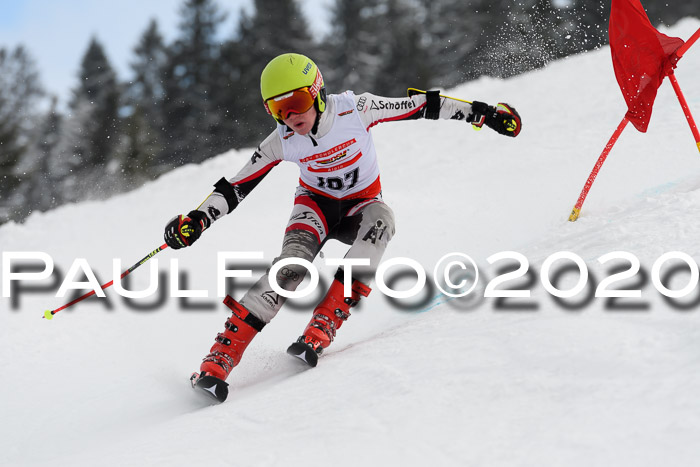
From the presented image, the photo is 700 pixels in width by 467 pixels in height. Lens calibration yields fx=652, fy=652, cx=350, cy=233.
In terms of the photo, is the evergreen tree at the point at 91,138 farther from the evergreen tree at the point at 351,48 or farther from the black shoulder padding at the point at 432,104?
the black shoulder padding at the point at 432,104

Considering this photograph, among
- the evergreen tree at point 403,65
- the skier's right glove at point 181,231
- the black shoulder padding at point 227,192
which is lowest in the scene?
the skier's right glove at point 181,231

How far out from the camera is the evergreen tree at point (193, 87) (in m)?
29.7

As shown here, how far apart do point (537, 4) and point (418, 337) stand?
25279 millimetres

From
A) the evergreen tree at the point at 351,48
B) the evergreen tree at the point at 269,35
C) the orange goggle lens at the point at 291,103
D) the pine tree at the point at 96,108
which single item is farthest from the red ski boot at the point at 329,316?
the evergreen tree at the point at 351,48

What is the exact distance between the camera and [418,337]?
3.19 meters

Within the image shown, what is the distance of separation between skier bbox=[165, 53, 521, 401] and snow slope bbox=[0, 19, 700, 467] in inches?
10.5

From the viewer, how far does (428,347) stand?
9.76 ft

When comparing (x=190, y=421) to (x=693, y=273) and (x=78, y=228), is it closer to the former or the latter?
(x=693, y=273)

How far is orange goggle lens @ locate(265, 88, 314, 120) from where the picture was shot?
3789 mm

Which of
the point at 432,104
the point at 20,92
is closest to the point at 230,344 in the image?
the point at 432,104

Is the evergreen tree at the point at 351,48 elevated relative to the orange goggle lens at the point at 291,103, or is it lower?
elevated

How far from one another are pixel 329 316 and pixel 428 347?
926 millimetres

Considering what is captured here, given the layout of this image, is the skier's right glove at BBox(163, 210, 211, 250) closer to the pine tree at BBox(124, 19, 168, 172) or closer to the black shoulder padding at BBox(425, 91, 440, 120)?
the black shoulder padding at BBox(425, 91, 440, 120)

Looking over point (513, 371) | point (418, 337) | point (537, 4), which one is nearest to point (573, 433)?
point (513, 371)
